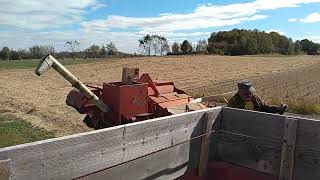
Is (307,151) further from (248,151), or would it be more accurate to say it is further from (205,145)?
(205,145)

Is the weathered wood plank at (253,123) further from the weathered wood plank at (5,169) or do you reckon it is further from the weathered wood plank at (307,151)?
the weathered wood plank at (5,169)

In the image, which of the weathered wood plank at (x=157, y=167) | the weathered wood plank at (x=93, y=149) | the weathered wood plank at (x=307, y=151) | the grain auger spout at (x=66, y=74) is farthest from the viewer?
the grain auger spout at (x=66, y=74)

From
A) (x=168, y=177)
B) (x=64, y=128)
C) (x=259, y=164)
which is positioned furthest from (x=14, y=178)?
(x=64, y=128)

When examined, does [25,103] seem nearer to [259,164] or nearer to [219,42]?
[259,164]

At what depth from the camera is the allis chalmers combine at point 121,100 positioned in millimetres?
6829

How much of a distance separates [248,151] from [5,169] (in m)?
2.28

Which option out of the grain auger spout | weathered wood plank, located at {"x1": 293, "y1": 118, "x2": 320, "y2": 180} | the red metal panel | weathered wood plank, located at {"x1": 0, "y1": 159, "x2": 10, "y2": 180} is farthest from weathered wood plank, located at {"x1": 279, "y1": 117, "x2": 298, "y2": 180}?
the grain auger spout

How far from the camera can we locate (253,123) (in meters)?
3.83

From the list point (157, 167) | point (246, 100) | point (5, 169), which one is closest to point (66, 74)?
point (246, 100)

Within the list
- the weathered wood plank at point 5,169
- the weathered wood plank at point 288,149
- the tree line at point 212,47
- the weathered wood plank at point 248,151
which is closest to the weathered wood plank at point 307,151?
the weathered wood plank at point 288,149

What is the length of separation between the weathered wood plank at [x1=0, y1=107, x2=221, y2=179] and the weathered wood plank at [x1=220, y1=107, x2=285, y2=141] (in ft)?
1.58

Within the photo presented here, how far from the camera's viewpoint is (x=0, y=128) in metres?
12.0

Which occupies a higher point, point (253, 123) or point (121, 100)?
point (253, 123)

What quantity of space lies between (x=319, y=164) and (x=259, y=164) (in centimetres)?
56
